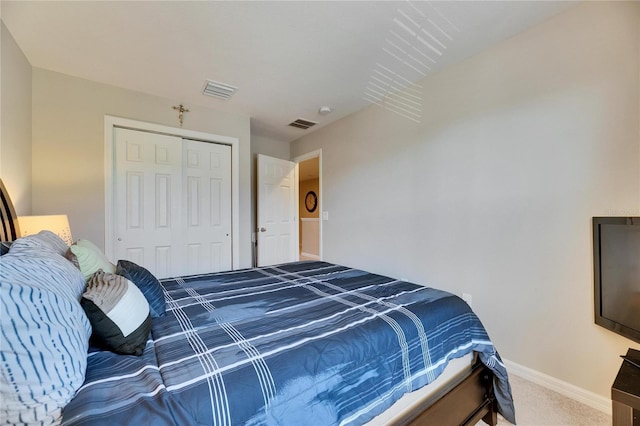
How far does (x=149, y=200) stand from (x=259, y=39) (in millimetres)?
2126

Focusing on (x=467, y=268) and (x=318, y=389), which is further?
(x=467, y=268)

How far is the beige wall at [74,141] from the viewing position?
238 cm

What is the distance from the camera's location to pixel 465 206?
227 centimetres

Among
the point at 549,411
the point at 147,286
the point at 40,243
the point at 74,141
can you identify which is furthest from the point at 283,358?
the point at 74,141

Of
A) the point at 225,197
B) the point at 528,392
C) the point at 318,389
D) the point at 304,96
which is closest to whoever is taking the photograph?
the point at 318,389

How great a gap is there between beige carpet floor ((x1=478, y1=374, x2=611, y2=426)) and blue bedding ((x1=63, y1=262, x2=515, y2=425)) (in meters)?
0.26

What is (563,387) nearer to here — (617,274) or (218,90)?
(617,274)

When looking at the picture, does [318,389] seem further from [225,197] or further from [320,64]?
[225,197]

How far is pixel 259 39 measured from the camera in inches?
79.0

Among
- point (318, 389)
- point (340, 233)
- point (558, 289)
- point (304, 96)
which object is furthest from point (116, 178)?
point (558, 289)

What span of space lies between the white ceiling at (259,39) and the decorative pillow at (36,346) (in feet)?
6.01

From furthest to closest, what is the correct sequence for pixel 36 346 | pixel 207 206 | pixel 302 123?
pixel 302 123
pixel 207 206
pixel 36 346

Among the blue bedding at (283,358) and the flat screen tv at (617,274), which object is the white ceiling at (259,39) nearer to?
the flat screen tv at (617,274)

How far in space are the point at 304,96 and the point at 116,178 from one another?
223 cm
